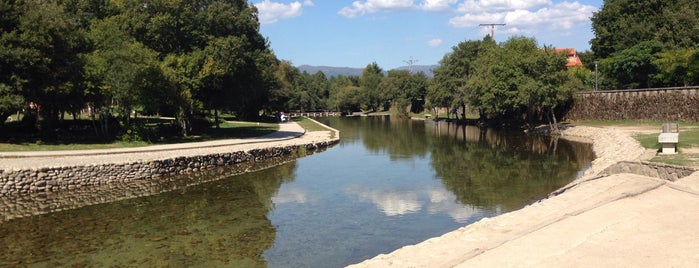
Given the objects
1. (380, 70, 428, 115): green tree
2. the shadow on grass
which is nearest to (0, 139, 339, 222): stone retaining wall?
the shadow on grass

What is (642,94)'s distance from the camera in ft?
183

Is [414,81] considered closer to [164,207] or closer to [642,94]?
[642,94]

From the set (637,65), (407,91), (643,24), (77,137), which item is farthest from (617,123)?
(407,91)

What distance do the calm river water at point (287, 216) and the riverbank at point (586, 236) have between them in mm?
3118

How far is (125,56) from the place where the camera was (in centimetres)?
3294

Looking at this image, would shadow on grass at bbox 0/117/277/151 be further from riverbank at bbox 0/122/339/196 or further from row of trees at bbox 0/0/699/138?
riverbank at bbox 0/122/339/196

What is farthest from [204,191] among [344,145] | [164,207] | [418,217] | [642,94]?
[642,94]

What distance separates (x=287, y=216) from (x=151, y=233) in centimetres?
488

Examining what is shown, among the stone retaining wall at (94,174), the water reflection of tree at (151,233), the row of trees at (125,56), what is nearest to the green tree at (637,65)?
the row of trees at (125,56)

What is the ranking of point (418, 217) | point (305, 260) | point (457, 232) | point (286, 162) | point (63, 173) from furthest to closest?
point (286, 162) → point (63, 173) → point (418, 217) → point (305, 260) → point (457, 232)

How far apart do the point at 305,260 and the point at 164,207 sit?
29.0ft

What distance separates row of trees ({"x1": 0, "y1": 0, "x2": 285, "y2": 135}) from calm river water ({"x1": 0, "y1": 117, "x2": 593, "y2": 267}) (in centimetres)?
1052

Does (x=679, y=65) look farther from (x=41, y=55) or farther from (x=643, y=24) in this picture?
(x=41, y=55)

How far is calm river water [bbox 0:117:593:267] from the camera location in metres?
14.8
